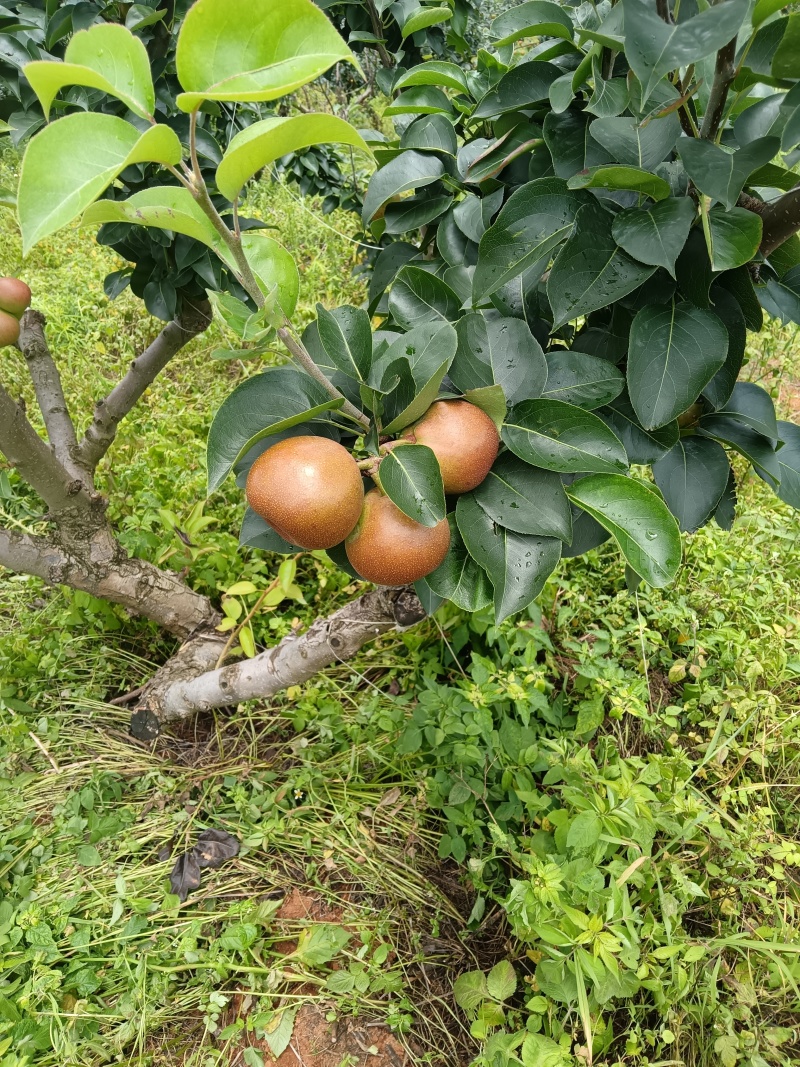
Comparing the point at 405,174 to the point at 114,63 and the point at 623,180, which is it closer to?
the point at 623,180

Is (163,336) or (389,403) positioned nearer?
(389,403)

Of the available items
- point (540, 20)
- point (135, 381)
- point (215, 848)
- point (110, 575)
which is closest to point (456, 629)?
point (215, 848)

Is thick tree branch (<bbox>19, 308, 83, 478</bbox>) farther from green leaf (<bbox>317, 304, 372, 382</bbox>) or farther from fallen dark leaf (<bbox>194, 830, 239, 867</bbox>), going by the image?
green leaf (<bbox>317, 304, 372, 382</bbox>)

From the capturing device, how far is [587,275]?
2.00ft

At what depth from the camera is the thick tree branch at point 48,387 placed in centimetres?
144

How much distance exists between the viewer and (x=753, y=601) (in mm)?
1916

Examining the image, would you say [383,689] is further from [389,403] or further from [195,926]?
[389,403]

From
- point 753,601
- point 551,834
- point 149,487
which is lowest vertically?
point 753,601

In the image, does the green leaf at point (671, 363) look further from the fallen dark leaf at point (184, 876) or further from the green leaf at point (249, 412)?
the fallen dark leaf at point (184, 876)

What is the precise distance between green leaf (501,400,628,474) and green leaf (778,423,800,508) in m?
0.28

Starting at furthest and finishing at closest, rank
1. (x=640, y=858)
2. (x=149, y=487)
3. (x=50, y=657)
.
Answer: (x=149, y=487) → (x=50, y=657) → (x=640, y=858)

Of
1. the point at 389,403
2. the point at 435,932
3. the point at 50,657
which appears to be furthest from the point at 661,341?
the point at 50,657

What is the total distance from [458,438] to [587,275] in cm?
20

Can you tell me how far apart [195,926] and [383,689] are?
0.77 meters
